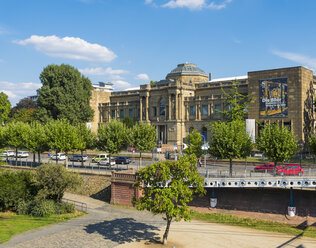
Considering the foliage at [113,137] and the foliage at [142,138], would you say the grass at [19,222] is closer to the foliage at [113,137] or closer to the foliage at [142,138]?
the foliage at [113,137]

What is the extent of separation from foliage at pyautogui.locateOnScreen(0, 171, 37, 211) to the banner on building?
43.8 m

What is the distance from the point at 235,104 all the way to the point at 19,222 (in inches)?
1748

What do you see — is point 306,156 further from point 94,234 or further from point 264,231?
point 94,234

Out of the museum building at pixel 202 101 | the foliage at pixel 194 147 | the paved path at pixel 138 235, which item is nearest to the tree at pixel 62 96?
the museum building at pixel 202 101

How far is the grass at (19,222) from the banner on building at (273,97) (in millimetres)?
41243

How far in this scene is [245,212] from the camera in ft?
139

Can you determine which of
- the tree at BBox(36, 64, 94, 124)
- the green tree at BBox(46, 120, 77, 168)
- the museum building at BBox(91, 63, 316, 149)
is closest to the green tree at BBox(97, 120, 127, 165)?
the green tree at BBox(46, 120, 77, 168)

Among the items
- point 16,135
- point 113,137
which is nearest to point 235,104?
point 113,137

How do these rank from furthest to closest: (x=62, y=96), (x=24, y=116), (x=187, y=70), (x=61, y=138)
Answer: (x=24, y=116), (x=187, y=70), (x=62, y=96), (x=61, y=138)

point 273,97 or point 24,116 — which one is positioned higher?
point 273,97

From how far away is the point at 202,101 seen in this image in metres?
84.2

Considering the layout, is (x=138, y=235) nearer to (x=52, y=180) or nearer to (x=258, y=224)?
(x=258, y=224)

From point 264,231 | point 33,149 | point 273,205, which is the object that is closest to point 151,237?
point 264,231

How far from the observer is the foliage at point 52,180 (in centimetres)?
4419
